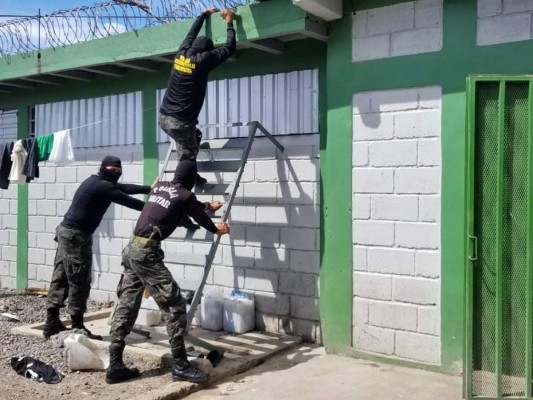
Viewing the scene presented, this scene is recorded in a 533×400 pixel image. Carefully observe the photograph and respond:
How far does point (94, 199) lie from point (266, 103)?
2088 millimetres

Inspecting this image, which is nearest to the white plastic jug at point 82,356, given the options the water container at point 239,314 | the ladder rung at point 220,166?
the water container at point 239,314

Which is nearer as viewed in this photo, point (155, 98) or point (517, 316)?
point (517, 316)

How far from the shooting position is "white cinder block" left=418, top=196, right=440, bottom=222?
533cm

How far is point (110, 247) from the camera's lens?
832 cm

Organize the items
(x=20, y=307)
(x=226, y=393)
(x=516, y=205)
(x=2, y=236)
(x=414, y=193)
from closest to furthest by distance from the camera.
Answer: (x=516, y=205)
(x=226, y=393)
(x=414, y=193)
(x=20, y=307)
(x=2, y=236)

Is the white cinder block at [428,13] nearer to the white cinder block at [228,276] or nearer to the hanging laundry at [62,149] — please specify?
the white cinder block at [228,276]

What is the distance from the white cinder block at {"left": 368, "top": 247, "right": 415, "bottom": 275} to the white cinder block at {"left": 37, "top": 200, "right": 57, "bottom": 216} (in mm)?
5210

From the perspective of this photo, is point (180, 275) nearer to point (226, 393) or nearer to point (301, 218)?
point (301, 218)

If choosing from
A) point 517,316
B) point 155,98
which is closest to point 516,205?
point 517,316

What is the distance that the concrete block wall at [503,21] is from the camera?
4908 mm

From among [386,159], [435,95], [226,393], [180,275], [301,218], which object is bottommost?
[226,393]

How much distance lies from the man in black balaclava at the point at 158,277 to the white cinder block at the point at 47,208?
13.5ft

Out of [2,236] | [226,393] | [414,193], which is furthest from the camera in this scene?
[2,236]

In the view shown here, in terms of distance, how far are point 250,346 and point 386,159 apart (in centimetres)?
225
